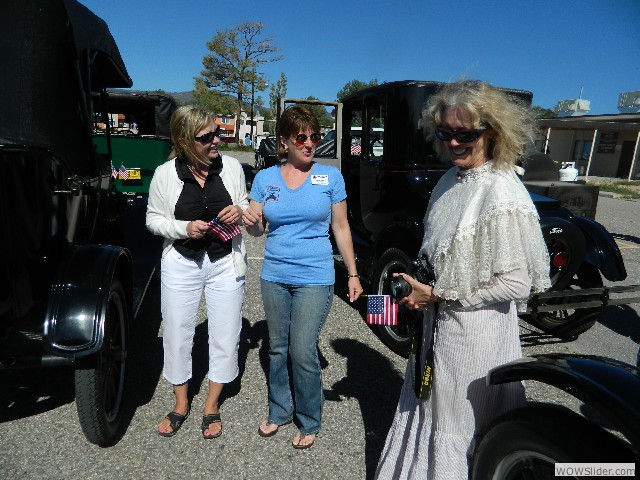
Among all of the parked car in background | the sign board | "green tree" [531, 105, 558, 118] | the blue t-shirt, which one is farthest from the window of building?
the blue t-shirt

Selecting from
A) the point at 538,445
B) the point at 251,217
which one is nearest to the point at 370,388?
the point at 251,217

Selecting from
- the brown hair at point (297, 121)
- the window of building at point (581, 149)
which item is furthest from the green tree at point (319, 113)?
the window of building at point (581, 149)

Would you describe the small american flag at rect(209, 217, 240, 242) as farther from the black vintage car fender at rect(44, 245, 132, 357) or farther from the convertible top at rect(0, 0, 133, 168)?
the convertible top at rect(0, 0, 133, 168)

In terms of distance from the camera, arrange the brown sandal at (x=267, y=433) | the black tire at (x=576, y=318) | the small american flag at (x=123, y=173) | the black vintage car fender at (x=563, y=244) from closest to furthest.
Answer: the brown sandal at (x=267, y=433), the black vintage car fender at (x=563, y=244), the black tire at (x=576, y=318), the small american flag at (x=123, y=173)

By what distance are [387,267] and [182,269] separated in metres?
2.03

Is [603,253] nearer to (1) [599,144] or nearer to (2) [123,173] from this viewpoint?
(2) [123,173]

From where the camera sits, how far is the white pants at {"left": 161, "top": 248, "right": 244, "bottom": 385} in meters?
2.61

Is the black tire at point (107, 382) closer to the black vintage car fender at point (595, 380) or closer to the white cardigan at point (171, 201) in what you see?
the white cardigan at point (171, 201)

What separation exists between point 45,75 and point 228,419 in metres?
2.27

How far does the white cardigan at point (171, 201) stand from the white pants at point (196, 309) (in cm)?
7

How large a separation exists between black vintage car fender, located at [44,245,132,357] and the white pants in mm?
343

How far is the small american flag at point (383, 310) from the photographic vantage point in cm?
215

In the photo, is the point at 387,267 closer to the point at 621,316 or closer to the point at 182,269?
the point at 182,269

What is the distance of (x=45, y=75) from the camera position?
2453 mm
